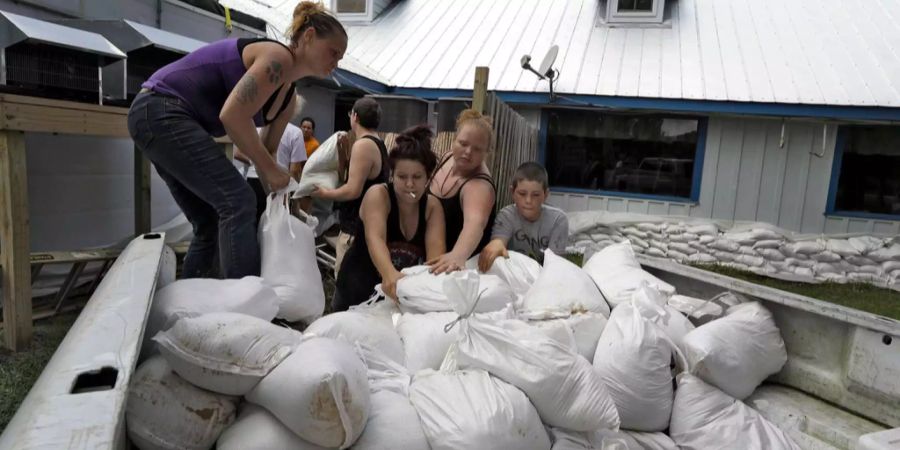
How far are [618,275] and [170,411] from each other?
1.75 metres

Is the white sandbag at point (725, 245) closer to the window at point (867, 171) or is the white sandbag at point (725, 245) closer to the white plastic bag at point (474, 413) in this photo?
the window at point (867, 171)

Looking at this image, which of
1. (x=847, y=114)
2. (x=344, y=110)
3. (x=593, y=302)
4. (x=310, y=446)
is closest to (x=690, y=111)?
(x=847, y=114)

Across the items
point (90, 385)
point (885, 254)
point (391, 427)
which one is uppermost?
point (90, 385)

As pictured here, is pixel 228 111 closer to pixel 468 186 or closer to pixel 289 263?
pixel 289 263

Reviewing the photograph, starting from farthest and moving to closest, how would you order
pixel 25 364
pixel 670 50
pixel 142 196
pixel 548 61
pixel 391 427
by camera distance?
pixel 670 50 → pixel 548 61 → pixel 142 196 → pixel 25 364 → pixel 391 427

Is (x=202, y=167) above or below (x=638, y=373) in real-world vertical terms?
above

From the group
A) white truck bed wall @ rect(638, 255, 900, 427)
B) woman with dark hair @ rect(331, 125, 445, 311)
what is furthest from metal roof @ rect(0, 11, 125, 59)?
white truck bed wall @ rect(638, 255, 900, 427)

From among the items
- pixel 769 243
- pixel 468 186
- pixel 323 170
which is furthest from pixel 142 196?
pixel 769 243

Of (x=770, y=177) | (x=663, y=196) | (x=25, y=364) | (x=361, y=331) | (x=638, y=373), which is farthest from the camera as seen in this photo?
(x=663, y=196)

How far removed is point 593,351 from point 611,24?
728 cm

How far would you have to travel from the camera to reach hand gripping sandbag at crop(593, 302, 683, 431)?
1585 millimetres

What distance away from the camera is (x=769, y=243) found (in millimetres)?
5480

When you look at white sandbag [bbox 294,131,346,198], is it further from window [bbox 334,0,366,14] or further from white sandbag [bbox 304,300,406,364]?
window [bbox 334,0,366,14]

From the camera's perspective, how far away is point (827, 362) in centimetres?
195
